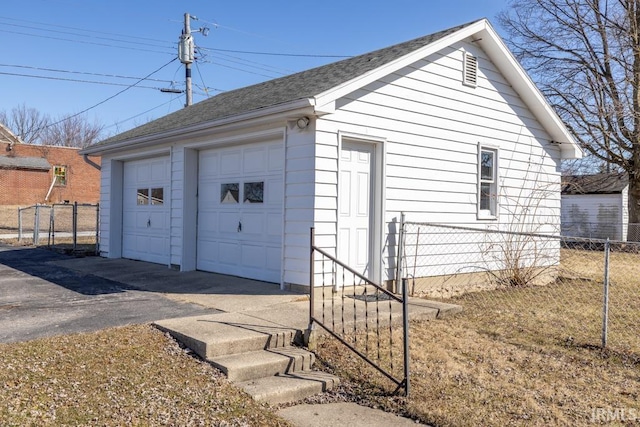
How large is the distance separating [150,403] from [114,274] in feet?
21.0

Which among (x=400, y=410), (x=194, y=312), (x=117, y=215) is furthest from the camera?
(x=117, y=215)

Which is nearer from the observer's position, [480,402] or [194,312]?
[480,402]

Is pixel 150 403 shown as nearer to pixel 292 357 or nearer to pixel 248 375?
pixel 248 375

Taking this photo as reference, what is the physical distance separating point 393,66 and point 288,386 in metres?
5.30

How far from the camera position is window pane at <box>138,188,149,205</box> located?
11500 mm

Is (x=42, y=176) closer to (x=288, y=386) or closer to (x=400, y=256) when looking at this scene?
(x=400, y=256)

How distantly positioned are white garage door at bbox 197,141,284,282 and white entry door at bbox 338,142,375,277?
3.30ft

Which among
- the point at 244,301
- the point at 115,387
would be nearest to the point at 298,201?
the point at 244,301

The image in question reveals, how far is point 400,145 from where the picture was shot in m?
8.48

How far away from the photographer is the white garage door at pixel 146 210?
10.8 m

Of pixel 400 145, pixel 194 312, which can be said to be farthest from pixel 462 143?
pixel 194 312

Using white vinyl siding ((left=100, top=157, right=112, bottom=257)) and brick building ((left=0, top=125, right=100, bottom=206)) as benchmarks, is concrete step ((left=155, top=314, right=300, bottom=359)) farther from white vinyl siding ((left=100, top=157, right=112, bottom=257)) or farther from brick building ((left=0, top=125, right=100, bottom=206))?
brick building ((left=0, top=125, right=100, bottom=206))

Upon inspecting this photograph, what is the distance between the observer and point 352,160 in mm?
7957

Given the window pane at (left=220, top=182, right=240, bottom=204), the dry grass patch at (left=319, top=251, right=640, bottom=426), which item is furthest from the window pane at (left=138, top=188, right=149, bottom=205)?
the dry grass patch at (left=319, top=251, right=640, bottom=426)
